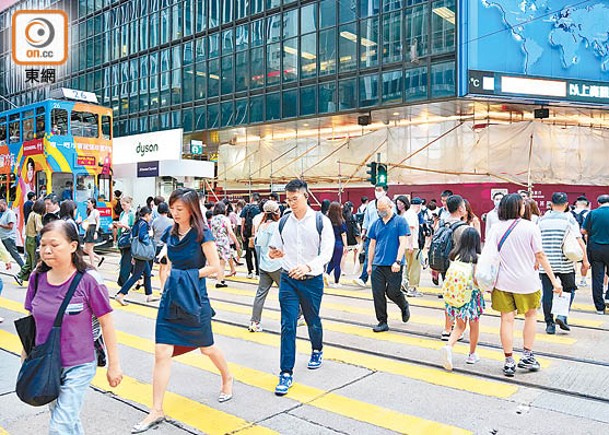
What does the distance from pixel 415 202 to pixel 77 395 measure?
27.7 ft

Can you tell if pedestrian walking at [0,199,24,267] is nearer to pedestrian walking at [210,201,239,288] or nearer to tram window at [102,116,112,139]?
pedestrian walking at [210,201,239,288]

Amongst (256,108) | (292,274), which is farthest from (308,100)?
(292,274)

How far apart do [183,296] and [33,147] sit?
15092mm

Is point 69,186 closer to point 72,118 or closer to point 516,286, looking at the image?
point 72,118

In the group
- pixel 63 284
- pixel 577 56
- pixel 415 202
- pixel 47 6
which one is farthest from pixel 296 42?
pixel 47 6

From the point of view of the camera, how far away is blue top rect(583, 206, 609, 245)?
8312 mm

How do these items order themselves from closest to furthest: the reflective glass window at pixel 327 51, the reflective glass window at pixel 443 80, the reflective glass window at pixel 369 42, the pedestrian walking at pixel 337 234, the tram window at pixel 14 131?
the pedestrian walking at pixel 337 234
the tram window at pixel 14 131
the reflective glass window at pixel 443 80
the reflective glass window at pixel 369 42
the reflective glass window at pixel 327 51

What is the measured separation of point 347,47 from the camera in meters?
23.8

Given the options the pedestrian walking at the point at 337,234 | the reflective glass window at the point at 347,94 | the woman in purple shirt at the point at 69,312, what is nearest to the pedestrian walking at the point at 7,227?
the pedestrian walking at the point at 337,234

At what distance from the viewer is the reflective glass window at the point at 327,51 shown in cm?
2422

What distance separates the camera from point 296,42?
25656 millimetres

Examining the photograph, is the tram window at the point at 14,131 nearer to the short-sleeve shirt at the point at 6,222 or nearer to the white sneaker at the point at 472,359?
the short-sleeve shirt at the point at 6,222

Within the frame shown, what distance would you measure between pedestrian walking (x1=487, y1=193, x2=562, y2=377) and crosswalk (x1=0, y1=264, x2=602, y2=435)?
581 millimetres

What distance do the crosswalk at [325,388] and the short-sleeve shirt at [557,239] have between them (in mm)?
877
